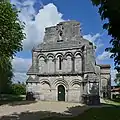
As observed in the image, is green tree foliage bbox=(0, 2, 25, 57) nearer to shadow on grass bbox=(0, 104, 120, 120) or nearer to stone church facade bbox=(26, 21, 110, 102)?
shadow on grass bbox=(0, 104, 120, 120)

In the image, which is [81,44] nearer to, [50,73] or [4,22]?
[50,73]

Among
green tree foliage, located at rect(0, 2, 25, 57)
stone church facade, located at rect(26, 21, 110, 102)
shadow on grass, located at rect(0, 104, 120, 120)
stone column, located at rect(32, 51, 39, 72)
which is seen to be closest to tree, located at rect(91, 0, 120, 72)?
shadow on grass, located at rect(0, 104, 120, 120)

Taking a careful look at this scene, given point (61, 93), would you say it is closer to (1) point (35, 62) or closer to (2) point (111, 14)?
(1) point (35, 62)

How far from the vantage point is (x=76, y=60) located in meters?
42.0

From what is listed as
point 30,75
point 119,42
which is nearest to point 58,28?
point 30,75

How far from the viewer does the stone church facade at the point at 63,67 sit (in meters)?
40.9

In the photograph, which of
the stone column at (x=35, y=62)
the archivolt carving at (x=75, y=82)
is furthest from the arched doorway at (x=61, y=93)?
the stone column at (x=35, y=62)

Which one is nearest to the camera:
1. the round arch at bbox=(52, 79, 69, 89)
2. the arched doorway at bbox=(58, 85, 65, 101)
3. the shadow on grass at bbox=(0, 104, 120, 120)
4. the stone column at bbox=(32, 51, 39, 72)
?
the shadow on grass at bbox=(0, 104, 120, 120)

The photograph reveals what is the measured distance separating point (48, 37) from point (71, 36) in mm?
4248

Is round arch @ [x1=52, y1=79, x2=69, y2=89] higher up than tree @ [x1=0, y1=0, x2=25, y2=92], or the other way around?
tree @ [x1=0, y1=0, x2=25, y2=92]

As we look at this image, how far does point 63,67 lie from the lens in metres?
42.9

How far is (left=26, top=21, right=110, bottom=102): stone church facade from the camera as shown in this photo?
4088cm

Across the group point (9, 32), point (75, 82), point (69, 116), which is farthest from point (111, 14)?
point (75, 82)

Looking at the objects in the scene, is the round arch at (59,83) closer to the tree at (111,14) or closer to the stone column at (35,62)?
the stone column at (35,62)
